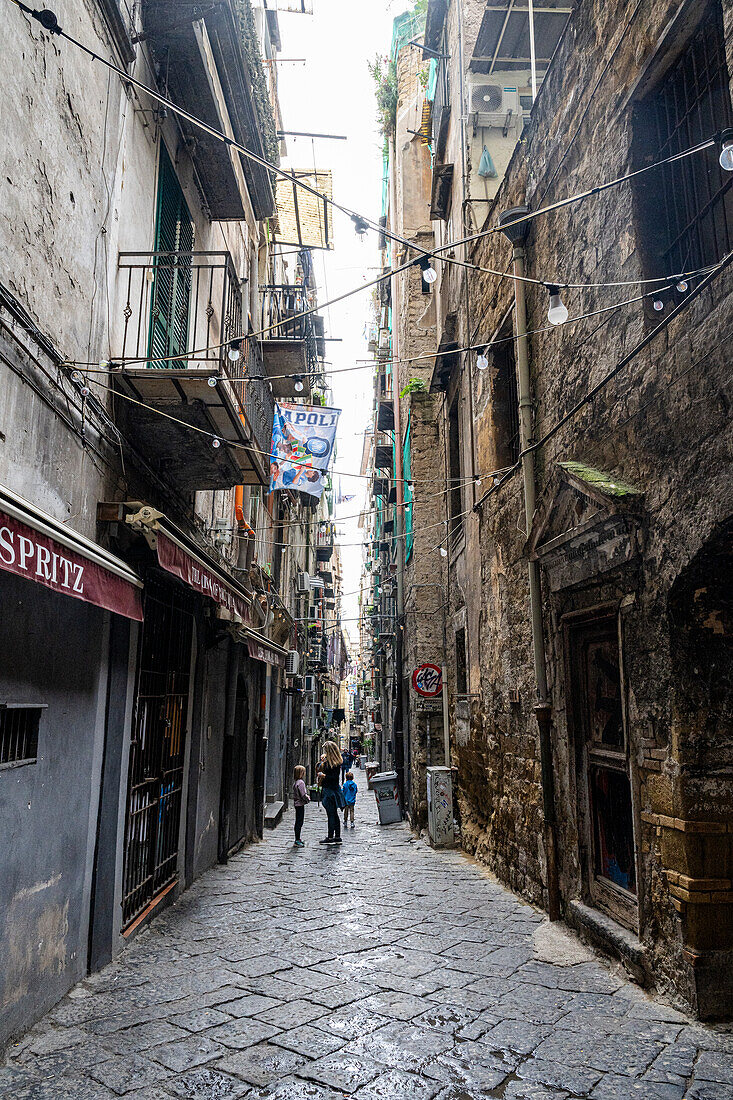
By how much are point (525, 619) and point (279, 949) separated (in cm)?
377

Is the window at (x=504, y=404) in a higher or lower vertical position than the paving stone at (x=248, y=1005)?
higher

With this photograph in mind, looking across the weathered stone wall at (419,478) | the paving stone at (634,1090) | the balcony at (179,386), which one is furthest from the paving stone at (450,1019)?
the weathered stone wall at (419,478)

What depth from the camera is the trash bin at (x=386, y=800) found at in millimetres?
14727

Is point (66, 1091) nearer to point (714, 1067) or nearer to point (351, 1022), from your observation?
point (351, 1022)

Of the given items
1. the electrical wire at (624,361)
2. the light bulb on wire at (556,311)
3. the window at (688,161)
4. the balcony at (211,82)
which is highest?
the balcony at (211,82)

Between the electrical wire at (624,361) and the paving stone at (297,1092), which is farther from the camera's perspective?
the electrical wire at (624,361)

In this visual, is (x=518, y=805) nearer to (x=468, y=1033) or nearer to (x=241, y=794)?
(x=468, y=1033)

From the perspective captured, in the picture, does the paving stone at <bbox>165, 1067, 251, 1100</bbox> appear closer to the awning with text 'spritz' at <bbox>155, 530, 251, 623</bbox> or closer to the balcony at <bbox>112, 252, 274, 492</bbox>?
the awning with text 'spritz' at <bbox>155, 530, 251, 623</bbox>

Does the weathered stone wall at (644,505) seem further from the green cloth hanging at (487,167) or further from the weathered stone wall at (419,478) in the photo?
the weathered stone wall at (419,478)

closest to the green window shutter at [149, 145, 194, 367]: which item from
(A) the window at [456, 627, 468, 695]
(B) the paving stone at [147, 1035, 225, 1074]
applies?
(B) the paving stone at [147, 1035, 225, 1074]

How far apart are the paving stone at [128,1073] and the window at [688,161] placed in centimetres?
532

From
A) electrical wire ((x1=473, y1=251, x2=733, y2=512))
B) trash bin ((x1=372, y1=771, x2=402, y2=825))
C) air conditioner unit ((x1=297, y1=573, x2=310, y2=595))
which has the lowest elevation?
trash bin ((x1=372, y1=771, x2=402, y2=825))

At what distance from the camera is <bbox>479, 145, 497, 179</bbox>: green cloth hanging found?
966 cm

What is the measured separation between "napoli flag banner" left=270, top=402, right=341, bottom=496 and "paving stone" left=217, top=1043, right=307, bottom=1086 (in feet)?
26.9
